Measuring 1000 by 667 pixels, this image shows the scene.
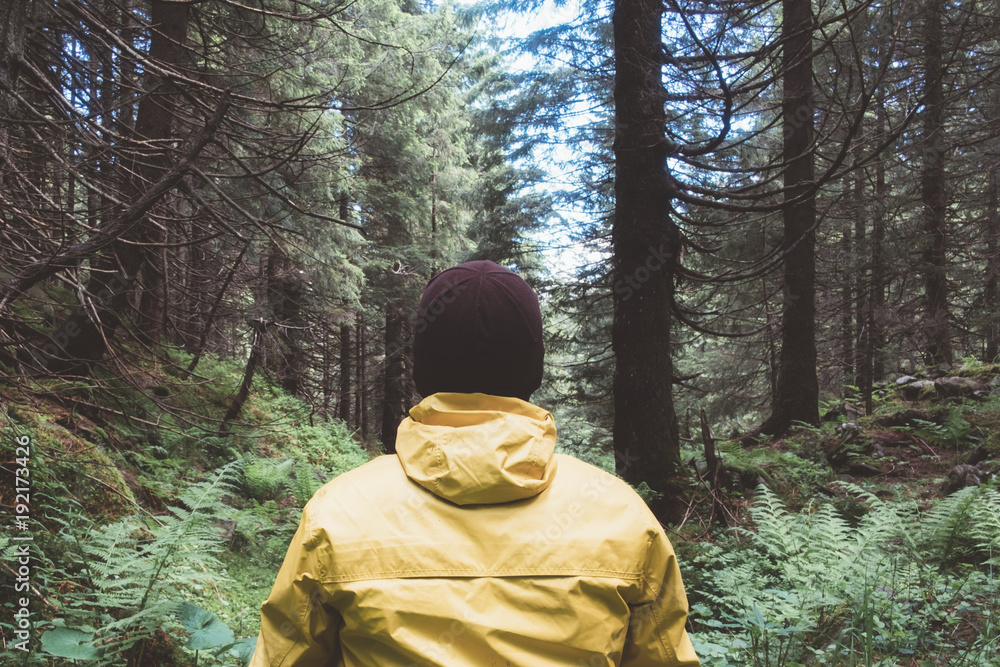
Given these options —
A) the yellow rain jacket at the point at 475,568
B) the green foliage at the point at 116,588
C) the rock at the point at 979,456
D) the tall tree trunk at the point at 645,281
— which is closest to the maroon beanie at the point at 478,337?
the yellow rain jacket at the point at 475,568

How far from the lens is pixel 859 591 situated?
323cm

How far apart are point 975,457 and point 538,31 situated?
33.7 feet

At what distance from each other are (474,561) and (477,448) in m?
0.28

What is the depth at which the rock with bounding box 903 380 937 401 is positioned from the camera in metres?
9.34

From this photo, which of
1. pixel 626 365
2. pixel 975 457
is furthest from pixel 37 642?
pixel 975 457

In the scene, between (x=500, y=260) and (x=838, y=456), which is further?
(x=500, y=260)

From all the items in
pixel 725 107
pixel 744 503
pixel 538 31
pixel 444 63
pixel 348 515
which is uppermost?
pixel 444 63

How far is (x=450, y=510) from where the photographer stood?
1.48 meters

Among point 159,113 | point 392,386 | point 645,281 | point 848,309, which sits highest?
point 159,113

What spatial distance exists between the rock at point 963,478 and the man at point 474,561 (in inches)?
209

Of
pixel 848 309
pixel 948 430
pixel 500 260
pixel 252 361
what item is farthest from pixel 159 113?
pixel 848 309

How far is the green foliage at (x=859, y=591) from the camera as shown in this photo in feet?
9.42

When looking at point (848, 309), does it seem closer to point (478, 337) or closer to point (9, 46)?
point (478, 337)

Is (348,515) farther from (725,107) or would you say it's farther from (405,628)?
(725,107)
